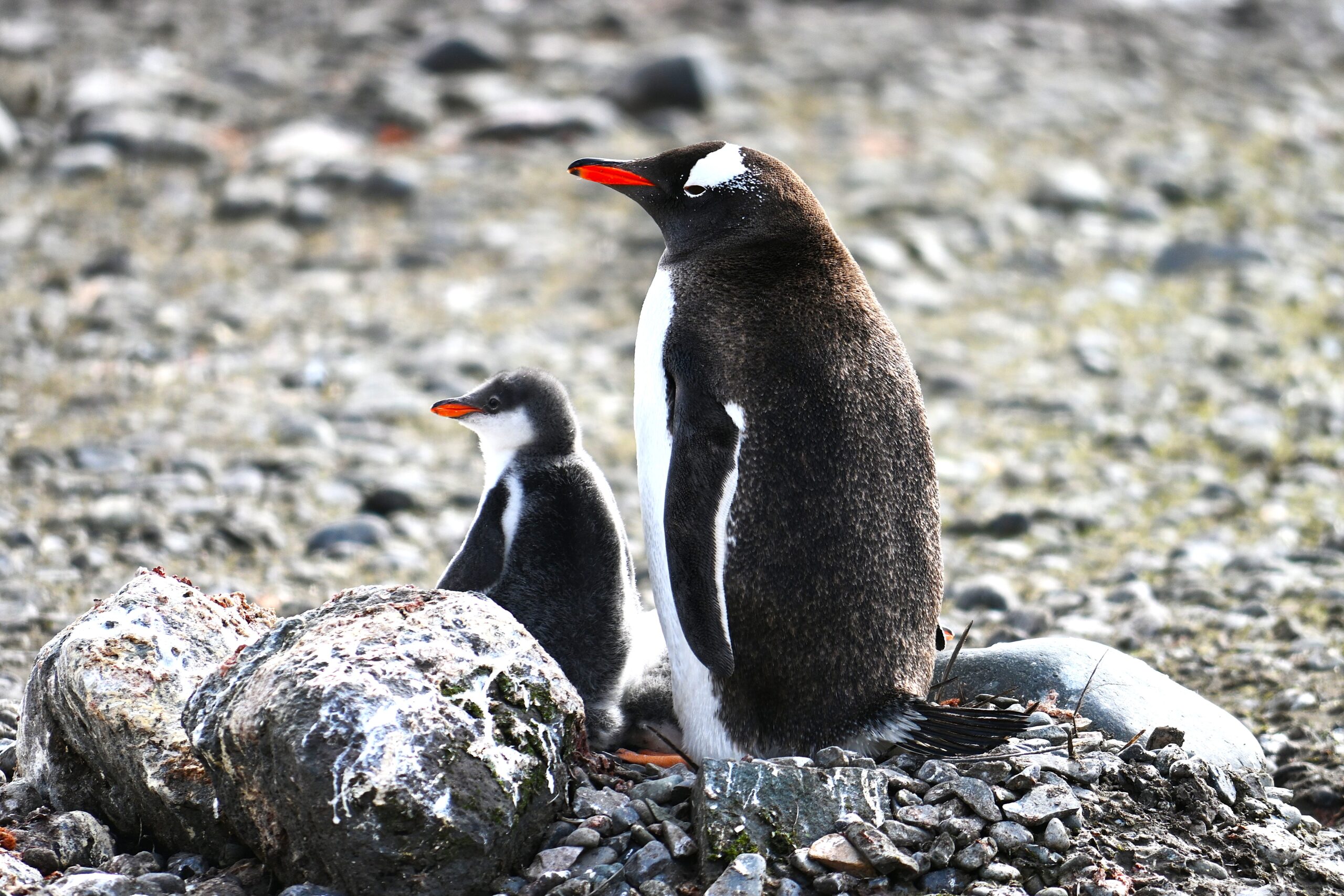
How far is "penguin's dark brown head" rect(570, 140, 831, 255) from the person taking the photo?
4270 millimetres

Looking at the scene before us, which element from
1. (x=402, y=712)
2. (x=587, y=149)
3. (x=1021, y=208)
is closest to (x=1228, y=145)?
(x=1021, y=208)

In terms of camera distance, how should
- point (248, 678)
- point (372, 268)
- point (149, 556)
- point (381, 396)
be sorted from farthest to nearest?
1. point (372, 268)
2. point (381, 396)
3. point (149, 556)
4. point (248, 678)

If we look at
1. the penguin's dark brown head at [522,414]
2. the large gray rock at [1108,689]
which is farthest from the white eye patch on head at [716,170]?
the large gray rock at [1108,689]

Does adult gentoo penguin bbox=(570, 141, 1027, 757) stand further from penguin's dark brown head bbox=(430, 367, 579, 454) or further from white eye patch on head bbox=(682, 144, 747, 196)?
penguin's dark brown head bbox=(430, 367, 579, 454)

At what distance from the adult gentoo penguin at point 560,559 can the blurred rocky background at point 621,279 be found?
179 cm

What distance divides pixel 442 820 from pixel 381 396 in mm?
5816

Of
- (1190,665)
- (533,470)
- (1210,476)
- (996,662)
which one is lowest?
(1210,476)

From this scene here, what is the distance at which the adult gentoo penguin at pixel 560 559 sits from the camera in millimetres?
4500

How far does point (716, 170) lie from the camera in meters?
4.32

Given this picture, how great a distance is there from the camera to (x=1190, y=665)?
5746 millimetres

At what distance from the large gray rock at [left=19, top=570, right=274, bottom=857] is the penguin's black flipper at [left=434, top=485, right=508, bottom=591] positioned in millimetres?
Answer: 706

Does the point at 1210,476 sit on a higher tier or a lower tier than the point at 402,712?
lower

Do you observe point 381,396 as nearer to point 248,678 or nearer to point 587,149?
point 587,149

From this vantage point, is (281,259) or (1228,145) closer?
(281,259)
